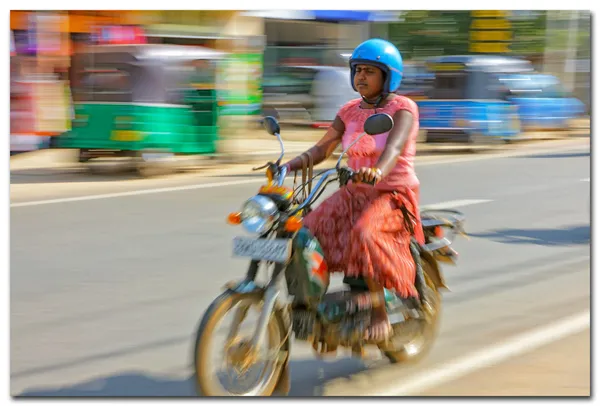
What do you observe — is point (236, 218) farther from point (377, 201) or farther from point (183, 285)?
point (183, 285)

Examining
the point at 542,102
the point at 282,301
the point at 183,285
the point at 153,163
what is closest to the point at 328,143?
the point at 282,301

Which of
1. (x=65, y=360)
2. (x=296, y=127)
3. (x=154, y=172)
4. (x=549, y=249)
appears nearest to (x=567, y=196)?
(x=549, y=249)

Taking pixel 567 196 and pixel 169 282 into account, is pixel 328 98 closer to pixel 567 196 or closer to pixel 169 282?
pixel 567 196

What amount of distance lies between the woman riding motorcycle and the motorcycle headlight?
20.3 inches

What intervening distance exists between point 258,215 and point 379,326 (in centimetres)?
89

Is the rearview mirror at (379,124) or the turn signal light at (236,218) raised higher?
the rearview mirror at (379,124)

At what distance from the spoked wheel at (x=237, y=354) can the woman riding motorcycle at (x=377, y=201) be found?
Answer: 1.57ft

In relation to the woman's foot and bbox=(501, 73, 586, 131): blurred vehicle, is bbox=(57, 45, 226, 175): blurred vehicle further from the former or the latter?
the woman's foot

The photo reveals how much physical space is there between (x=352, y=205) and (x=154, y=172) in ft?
33.1

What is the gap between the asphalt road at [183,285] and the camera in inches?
199

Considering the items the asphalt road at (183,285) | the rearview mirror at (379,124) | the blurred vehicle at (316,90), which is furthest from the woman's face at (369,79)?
the blurred vehicle at (316,90)

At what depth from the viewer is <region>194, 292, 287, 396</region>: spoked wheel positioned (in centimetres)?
413

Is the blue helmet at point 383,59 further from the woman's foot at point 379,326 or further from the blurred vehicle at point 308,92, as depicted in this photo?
the blurred vehicle at point 308,92

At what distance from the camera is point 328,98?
2098 cm
